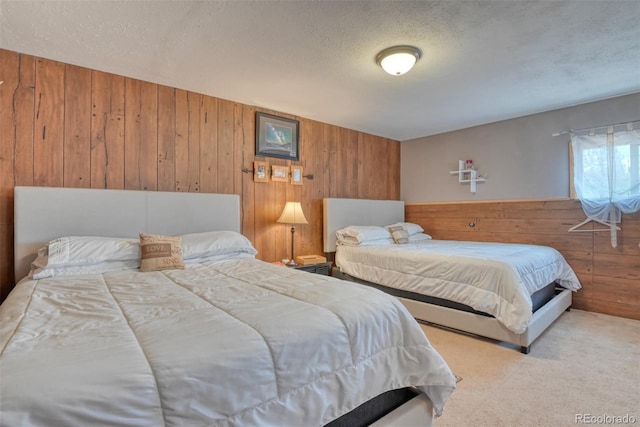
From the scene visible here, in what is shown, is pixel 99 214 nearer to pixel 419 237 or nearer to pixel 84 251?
pixel 84 251

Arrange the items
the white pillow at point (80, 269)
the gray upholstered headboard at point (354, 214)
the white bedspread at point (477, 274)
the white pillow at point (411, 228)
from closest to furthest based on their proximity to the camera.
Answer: the white pillow at point (80, 269)
the white bedspread at point (477, 274)
the gray upholstered headboard at point (354, 214)
the white pillow at point (411, 228)

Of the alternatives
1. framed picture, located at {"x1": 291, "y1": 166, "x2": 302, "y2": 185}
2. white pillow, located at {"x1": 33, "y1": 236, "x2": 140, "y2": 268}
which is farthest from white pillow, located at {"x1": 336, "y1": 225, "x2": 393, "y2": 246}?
white pillow, located at {"x1": 33, "y1": 236, "x2": 140, "y2": 268}

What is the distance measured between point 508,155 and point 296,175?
266cm

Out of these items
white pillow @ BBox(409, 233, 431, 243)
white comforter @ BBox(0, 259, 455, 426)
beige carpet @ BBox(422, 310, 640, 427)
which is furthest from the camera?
white pillow @ BBox(409, 233, 431, 243)

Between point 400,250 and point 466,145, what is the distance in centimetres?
208

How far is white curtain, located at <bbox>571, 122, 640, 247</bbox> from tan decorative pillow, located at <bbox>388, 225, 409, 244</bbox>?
6.05 feet

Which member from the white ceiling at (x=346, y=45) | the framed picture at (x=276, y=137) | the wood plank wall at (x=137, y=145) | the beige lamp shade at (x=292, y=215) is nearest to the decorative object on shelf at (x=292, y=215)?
the beige lamp shade at (x=292, y=215)

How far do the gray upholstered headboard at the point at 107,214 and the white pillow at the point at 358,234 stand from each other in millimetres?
1320

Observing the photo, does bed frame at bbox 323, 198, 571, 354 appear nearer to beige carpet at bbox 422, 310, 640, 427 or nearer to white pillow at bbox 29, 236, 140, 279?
beige carpet at bbox 422, 310, 640, 427

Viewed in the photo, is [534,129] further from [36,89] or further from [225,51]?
[36,89]

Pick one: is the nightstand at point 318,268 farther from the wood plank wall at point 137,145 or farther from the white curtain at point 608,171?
the white curtain at point 608,171

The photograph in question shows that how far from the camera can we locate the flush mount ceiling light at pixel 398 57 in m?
2.18

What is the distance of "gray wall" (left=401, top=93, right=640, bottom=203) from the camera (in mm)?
3346

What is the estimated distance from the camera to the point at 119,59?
7.71ft
